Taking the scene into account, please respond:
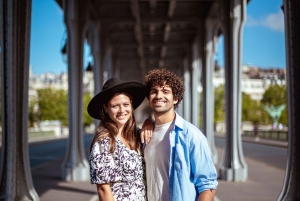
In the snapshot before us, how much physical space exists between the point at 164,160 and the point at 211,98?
56.8 ft

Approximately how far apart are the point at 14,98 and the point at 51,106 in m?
84.9

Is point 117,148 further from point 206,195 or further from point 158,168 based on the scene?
point 206,195

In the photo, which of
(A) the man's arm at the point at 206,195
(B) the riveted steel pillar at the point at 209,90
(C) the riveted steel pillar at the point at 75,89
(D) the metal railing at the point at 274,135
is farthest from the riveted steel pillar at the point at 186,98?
(A) the man's arm at the point at 206,195

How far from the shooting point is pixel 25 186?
806 cm

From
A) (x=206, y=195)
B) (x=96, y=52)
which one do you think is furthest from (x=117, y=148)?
(x=96, y=52)

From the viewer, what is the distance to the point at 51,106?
9112cm

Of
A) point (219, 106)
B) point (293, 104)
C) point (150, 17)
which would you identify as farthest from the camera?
point (219, 106)

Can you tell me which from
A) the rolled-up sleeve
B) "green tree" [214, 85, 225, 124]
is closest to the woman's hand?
the rolled-up sleeve

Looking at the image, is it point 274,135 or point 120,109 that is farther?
point 274,135

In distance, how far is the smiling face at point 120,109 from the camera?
3.42m

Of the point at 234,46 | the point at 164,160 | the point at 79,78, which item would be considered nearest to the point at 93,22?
the point at 79,78

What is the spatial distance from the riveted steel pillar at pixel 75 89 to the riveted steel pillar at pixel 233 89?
13.5ft

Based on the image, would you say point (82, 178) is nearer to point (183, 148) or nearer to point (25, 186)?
point (25, 186)

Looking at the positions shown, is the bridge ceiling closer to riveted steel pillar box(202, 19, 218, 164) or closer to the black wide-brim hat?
riveted steel pillar box(202, 19, 218, 164)
